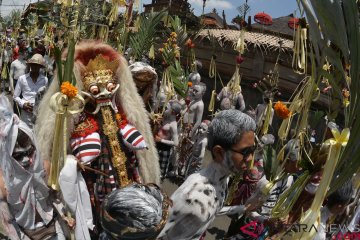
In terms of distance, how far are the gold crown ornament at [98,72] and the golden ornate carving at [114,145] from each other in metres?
0.20

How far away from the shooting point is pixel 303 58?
2234 mm

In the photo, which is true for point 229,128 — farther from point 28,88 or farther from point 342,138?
point 28,88

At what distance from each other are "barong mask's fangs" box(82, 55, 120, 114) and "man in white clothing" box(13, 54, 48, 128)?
2.22 m

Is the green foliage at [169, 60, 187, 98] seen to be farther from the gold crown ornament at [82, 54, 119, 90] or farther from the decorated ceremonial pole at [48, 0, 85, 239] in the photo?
the decorated ceremonial pole at [48, 0, 85, 239]

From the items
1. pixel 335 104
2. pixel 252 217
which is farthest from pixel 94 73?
pixel 335 104

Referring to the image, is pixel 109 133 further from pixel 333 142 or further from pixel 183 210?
pixel 333 142

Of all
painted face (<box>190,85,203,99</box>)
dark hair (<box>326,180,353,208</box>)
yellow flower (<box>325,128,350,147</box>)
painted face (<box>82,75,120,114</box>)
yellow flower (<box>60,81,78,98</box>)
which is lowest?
painted face (<box>190,85,203,99</box>)

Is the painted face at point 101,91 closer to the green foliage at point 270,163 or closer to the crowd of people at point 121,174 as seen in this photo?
the crowd of people at point 121,174

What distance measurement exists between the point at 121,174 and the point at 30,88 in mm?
2893

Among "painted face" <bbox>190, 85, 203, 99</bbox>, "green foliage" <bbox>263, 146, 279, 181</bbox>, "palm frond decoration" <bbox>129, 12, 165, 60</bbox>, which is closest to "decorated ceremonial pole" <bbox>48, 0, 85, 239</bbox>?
"green foliage" <bbox>263, 146, 279, 181</bbox>

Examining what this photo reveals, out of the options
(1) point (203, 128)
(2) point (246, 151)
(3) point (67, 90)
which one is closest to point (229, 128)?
(2) point (246, 151)

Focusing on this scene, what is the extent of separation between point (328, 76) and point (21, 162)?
5.20ft

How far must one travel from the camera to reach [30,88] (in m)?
5.68

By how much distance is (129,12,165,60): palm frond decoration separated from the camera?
5.75 meters
